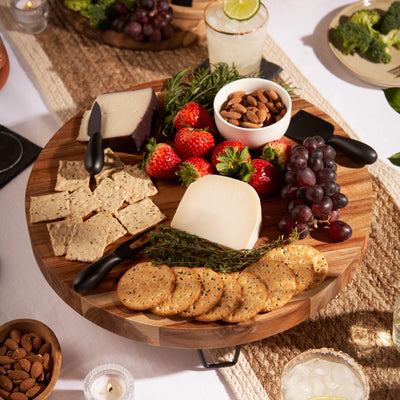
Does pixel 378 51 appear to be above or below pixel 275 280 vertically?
above

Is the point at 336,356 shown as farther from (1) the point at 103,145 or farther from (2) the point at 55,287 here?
(1) the point at 103,145

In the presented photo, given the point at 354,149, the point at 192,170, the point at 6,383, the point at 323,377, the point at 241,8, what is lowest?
the point at 6,383

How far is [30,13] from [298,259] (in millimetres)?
1760

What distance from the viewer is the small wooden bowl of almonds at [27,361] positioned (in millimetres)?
1287

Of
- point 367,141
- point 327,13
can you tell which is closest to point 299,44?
point 327,13

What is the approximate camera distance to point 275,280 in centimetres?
129

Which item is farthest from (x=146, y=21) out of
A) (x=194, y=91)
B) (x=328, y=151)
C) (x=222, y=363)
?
(x=222, y=363)

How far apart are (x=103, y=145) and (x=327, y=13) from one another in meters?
1.45

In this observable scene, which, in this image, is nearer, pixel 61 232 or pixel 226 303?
pixel 226 303

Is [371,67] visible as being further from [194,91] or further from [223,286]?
[223,286]

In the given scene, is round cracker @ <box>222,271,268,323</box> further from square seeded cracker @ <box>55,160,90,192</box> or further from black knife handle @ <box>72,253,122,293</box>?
square seeded cracker @ <box>55,160,90,192</box>

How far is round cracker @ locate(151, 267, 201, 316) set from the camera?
1.24 m

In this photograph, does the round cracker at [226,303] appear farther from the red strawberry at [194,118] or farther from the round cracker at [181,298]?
the red strawberry at [194,118]

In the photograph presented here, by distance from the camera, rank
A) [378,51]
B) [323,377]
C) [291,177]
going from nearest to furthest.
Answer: [323,377] → [291,177] → [378,51]
